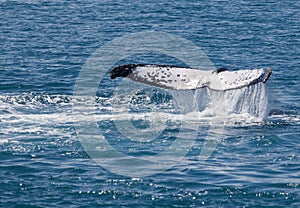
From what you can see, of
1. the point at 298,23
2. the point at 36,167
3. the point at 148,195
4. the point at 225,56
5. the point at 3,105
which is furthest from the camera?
the point at 298,23

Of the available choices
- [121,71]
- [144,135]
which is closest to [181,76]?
[121,71]

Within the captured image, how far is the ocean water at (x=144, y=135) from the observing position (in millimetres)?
15742

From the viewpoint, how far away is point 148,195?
15.5 metres

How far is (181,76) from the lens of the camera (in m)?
18.7

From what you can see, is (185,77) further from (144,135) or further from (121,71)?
(144,135)

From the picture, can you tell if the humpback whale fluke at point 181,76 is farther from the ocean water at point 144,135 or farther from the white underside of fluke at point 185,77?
the ocean water at point 144,135

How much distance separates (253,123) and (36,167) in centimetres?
553

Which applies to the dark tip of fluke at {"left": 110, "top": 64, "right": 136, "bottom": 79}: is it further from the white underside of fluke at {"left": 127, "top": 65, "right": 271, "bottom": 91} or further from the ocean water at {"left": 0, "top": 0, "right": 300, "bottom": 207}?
the ocean water at {"left": 0, "top": 0, "right": 300, "bottom": 207}

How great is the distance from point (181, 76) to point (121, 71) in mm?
1391

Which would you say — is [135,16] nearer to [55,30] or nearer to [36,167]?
[55,30]

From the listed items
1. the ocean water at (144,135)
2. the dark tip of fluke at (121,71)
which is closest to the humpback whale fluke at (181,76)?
the dark tip of fluke at (121,71)

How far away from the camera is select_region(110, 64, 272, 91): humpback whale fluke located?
59.2ft

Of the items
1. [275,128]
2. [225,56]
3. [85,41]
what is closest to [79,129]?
[275,128]

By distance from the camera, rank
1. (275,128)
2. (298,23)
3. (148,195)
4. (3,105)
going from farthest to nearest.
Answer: (298,23) → (3,105) → (275,128) → (148,195)
